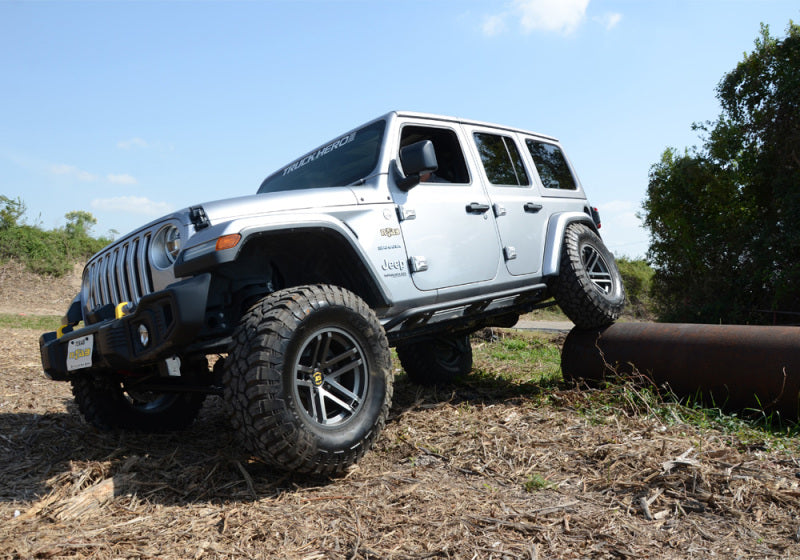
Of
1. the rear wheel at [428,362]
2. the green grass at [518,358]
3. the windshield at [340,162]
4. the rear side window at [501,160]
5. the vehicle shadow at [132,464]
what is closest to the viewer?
the vehicle shadow at [132,464]

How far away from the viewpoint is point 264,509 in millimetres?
2580

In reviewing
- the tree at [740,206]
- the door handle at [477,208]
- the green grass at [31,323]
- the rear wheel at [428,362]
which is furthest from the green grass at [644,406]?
the tree at [740,206]

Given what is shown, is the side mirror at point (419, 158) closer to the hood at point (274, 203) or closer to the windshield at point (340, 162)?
the windshield at point (340, 162)

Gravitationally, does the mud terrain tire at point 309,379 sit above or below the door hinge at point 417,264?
below

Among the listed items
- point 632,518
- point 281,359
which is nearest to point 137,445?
point 281,359

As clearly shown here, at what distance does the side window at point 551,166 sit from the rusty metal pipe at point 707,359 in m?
1.45

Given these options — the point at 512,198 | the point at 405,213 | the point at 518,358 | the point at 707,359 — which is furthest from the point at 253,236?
the point at 518,358

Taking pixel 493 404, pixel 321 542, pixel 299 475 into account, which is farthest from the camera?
pixel 493 404

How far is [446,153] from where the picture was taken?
4.41 metres

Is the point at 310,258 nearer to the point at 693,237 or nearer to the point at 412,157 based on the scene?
the point at 412,157

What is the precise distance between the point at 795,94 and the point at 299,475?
707 inches

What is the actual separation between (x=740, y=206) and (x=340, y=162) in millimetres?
18119

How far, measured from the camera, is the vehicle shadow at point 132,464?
2.82 metres

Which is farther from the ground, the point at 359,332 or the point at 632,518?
the point at 359,332
